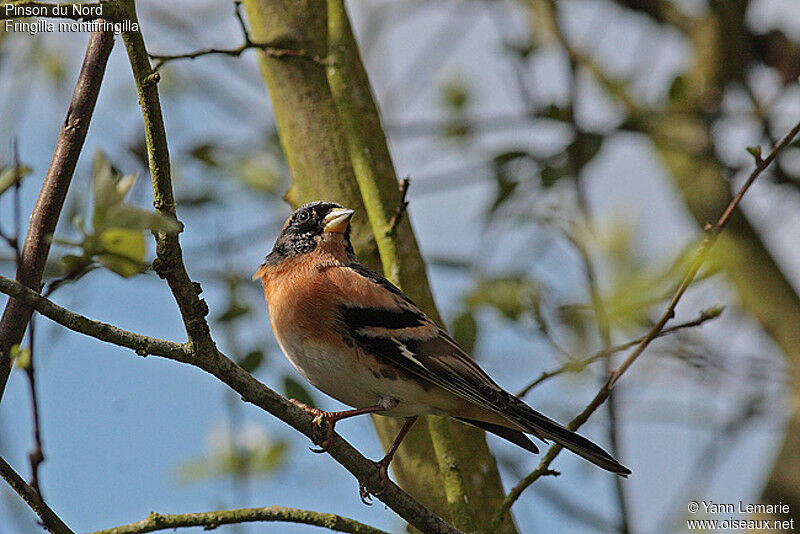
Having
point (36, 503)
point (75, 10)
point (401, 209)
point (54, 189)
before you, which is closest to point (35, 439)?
point (36, 503)

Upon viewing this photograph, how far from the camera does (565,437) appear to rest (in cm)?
320

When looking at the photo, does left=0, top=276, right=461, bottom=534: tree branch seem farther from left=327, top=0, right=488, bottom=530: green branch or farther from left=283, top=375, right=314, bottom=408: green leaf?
left=283, top=375, right=314, bottom=408: green leaf

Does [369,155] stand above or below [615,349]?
above

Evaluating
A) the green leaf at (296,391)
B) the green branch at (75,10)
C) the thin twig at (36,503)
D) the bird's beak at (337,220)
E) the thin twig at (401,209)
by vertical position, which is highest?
the bird's beak at (337,220)

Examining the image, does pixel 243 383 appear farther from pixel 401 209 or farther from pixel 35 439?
pixel 401 209

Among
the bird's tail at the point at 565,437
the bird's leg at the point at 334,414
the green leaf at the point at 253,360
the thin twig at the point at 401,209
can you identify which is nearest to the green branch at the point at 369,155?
the thin twig at the point at 401,209

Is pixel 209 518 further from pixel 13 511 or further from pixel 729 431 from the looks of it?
pixel 729 431

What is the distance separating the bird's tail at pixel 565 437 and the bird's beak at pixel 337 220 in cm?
115

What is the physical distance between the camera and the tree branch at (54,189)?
8.24 feet

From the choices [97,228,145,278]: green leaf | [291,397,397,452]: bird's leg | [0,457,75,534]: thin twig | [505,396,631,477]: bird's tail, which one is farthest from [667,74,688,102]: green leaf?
[0,457,75,534]: thin twig

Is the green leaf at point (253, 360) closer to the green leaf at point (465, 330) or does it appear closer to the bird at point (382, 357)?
the bird at point (382, 357)

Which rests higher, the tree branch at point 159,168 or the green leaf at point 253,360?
the green leaf at point 253,360

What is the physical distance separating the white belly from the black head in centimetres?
61

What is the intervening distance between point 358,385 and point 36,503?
1399 mm
